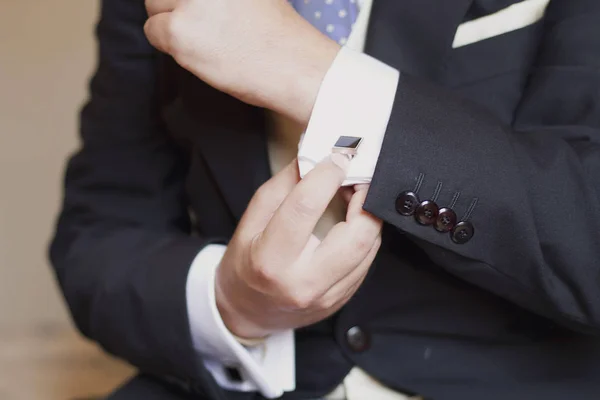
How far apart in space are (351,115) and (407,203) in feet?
0.24

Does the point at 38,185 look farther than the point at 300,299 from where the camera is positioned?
Yes

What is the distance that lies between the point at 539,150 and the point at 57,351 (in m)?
1.08

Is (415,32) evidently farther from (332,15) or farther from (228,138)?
(228,138)

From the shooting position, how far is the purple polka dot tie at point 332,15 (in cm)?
62

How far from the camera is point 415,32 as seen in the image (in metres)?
0.58

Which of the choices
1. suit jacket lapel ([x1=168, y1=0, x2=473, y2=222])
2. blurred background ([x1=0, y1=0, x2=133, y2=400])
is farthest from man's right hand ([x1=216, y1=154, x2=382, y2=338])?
blurred background ([x1=0, y1=0, x2=133, y2=400])

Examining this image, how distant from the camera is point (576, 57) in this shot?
1.81 ft

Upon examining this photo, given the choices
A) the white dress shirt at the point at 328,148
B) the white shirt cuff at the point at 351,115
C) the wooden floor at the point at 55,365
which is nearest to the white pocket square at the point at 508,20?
the white dress shirt at the point at 328,148

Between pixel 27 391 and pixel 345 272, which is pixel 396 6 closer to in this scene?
pixel 345 272

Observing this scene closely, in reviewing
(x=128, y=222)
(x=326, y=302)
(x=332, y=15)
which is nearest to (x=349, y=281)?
(x=326, y=302)

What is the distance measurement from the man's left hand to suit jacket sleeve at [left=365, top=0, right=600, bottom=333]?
0.22 ft

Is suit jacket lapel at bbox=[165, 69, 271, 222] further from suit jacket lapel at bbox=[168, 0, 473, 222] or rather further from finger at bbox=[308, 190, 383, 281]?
finger at bbox=[308, 190, 383, 281]

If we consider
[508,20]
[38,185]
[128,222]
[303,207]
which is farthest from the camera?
[38,185]

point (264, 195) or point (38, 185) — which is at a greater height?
point (264, 195)
